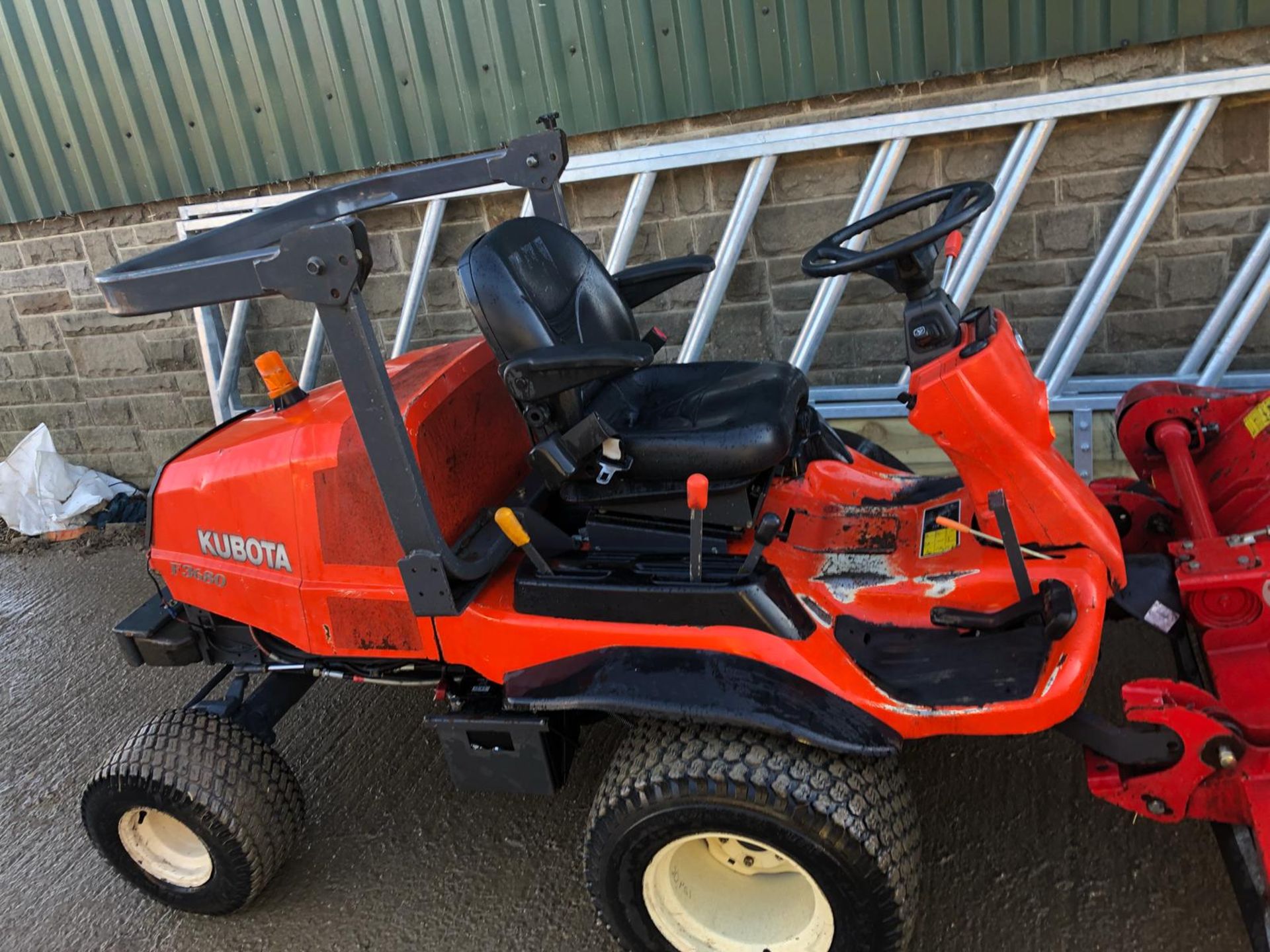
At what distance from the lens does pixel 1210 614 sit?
6.53 ft

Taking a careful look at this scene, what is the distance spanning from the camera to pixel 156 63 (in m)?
4.53

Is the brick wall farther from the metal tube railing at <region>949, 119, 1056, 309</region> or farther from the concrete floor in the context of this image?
the concrete floor

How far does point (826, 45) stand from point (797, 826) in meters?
3.02

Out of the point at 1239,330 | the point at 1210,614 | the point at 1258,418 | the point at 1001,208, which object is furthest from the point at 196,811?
the point at 1239,330

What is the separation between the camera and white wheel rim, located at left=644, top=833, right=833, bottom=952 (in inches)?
78.0

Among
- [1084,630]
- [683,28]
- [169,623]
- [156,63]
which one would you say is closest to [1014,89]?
[683,28]

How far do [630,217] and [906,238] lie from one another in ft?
6.84

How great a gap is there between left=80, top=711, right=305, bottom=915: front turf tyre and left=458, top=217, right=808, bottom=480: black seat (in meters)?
1.11

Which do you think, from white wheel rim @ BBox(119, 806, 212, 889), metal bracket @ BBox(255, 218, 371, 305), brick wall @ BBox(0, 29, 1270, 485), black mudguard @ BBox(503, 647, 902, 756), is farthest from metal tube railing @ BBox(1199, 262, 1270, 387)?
white wheel rim @ BBox(119, 806, 212, 889)

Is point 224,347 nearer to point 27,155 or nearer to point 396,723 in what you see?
point 27,155

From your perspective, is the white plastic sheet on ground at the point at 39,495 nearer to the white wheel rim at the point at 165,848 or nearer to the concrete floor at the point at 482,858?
the concrete floor at the point at 482,858

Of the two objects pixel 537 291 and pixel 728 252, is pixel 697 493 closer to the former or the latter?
pixel 537 291

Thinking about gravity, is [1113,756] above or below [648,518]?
below

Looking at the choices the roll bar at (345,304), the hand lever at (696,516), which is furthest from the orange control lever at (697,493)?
the roll bar at (345,304)
